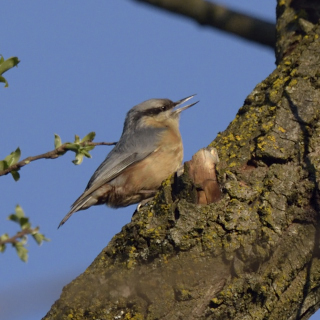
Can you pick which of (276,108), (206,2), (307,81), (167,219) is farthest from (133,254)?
(206,2)

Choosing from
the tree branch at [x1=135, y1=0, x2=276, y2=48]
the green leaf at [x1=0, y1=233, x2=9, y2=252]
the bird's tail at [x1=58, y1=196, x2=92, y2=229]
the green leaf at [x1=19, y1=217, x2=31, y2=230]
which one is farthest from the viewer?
the tree branch at [x1=135, y1=0, x2=276, y2=48]

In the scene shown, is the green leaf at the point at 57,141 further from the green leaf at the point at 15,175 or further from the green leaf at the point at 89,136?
the green leaf at the point at 15,175

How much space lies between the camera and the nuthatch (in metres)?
5.83

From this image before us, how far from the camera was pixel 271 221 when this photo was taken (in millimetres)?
3551

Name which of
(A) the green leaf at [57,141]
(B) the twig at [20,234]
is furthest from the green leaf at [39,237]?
(A) the green leaf at [57,141]

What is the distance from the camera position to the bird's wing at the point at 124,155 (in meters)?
5.88

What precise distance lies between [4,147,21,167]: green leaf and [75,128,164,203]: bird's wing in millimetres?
3059

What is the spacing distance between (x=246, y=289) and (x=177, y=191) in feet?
2.51

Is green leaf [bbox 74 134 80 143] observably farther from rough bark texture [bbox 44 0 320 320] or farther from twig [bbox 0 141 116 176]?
rough bark texture [bbox 44 0 320 320]

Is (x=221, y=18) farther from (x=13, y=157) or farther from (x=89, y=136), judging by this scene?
(x=13, y=157)

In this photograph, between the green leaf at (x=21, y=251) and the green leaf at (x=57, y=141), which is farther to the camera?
the green leaf at (x=57, y=141)

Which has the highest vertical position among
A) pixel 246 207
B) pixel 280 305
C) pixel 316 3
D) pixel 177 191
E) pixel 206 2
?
pixel 206 2

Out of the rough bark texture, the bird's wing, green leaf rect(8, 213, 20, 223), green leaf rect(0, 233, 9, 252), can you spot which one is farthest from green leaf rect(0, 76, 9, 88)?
the bird's wing

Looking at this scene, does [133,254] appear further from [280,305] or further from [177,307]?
[280,305]
